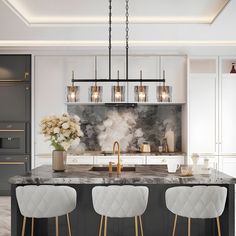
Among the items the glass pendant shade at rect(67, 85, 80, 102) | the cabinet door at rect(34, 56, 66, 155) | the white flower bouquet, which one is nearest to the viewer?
the white flower bouquet

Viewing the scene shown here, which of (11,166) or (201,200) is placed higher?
(201,200)

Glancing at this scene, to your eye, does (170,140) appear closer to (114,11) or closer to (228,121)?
(228,121)

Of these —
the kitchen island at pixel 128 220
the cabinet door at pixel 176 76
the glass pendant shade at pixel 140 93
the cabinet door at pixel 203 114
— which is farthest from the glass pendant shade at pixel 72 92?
the cabinet door at pixel 203 114

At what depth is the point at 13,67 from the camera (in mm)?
6387

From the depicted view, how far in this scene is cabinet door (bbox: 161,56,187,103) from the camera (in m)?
6.35

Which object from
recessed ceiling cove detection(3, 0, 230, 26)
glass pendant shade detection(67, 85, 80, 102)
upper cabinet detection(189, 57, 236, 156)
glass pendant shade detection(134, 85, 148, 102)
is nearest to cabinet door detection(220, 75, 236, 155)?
upper cabinet detection(189, 57, 236, 156)

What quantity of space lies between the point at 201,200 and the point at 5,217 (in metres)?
2.96

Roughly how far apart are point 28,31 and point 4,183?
2675 millimetres

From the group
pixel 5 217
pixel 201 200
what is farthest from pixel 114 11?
pixel 5 217

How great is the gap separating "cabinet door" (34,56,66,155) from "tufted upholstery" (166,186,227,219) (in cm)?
354

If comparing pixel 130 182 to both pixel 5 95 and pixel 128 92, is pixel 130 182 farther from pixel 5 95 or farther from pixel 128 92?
pixel 5 95

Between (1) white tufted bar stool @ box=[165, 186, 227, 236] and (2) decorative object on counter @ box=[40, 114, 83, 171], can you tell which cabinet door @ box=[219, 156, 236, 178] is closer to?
(1) white tufted bar stool @ box=[165, 186, 227, 236]

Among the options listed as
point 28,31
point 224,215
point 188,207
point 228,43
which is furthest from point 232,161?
point 28,31

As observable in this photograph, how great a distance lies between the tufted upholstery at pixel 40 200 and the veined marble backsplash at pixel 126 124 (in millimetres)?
3533
